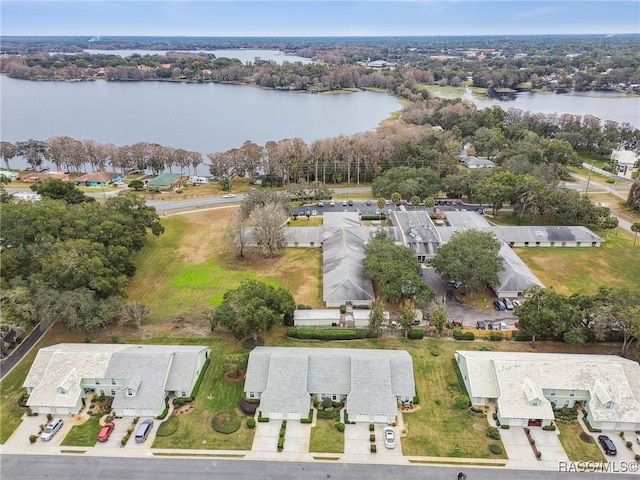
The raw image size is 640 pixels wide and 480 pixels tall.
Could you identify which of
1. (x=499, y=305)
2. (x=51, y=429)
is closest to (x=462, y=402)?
(x=499, y=305)

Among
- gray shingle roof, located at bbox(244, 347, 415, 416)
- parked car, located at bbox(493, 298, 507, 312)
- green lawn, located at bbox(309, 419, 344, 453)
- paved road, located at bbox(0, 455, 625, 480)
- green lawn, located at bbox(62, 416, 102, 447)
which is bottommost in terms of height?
paved road, located at bbox(0, 455, 625, 480)

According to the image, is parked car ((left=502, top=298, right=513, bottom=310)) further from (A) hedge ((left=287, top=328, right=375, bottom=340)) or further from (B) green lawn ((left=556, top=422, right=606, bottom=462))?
(A) hedge ((left=287, top=328, right=375, bottom=340))

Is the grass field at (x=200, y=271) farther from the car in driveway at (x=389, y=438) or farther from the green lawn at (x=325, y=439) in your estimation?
the car in driveway at (x=389, y=438)

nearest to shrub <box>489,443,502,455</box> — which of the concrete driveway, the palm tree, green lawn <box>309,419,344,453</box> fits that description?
the concrete driveway

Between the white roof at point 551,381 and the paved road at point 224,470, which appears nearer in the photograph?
the paved road at point 224,470

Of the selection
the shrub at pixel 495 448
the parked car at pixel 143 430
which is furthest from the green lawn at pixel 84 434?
the shrub at pixel 495 448

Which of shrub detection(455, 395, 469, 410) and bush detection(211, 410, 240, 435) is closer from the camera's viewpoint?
bush detection(211, 410, 240, 435)

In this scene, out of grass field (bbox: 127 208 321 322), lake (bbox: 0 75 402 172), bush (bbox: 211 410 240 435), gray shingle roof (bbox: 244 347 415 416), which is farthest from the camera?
lake (bbox: 0 75 402 172)
